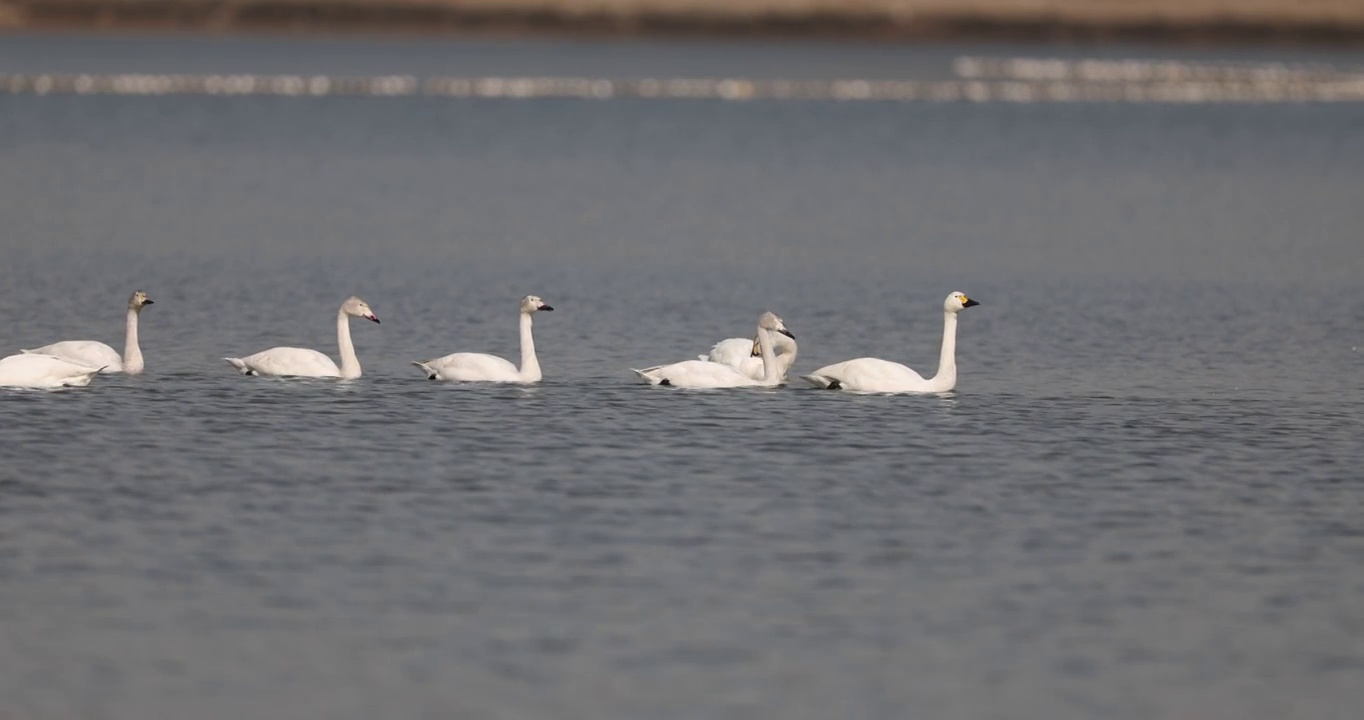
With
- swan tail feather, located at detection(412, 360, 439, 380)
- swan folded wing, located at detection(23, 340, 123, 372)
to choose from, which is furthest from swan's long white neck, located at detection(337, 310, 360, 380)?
swan folded wing, located at detection(23, 340, 123, 372)

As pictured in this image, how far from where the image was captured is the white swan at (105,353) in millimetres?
20984

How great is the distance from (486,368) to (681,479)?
455 cm

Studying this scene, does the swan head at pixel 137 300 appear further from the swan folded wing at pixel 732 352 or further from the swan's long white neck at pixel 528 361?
the swan folded wing at pixel 732 352

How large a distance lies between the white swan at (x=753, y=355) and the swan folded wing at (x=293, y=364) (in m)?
3.26

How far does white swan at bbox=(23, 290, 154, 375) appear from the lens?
21.0 meters

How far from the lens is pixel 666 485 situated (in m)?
16.6

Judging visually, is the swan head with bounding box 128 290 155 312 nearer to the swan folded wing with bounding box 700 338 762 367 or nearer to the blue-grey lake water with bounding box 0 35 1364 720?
the blue-grey lake water with bounding box 0 35 1364 720

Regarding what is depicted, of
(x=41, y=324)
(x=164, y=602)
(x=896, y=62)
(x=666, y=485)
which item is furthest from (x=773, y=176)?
(x=896, y=62)

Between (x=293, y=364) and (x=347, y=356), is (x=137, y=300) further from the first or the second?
(x=347, y=356)

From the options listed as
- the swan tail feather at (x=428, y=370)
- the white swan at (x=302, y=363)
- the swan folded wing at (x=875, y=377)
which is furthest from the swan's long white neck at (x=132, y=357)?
the swan folded wing at (x=875, y=377)

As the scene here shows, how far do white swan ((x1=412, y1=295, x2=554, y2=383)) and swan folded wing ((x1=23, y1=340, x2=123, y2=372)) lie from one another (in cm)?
261

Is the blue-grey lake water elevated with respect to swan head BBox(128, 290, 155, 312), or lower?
lower

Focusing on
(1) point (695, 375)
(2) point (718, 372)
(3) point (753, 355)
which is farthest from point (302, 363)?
(3) point (753, 355)

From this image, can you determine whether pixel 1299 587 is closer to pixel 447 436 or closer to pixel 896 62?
pixel 447 436
